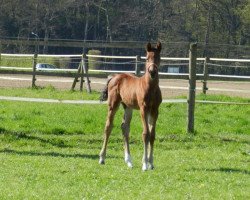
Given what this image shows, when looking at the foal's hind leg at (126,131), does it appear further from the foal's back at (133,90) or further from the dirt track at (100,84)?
the dirt track at (100,84)

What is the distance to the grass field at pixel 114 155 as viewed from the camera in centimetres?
935

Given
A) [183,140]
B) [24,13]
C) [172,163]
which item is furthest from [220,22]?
[172,163]

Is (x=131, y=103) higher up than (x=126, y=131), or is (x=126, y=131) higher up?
(x=131, y=103)

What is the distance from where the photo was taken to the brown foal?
443 inches

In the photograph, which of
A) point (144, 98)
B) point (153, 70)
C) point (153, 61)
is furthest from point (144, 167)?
point (153, 61)

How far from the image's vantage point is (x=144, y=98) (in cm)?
1139

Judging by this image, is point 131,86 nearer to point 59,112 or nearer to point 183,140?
point 183,140

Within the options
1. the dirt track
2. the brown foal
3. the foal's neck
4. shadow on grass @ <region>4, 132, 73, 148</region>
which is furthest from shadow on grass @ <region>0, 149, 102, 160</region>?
the dirt track

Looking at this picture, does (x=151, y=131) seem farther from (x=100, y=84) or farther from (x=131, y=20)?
(x=131, y=20)

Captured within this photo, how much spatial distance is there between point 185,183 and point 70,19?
4759cm

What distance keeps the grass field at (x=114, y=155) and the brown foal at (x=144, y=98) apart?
45cm

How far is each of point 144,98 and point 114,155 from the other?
101 inches

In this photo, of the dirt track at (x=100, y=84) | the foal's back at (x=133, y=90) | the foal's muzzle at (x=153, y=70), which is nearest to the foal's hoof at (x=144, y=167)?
the foal's back at (x=133, y=90)

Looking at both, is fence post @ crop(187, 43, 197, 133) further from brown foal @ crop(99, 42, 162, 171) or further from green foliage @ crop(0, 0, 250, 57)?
green foliage @ crop(0, 0, 250, 57)
